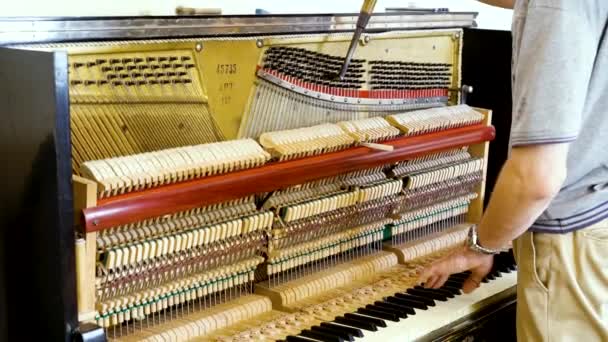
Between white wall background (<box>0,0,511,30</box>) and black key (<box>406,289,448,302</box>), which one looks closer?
black key (<box>406,289,448,302</box>)

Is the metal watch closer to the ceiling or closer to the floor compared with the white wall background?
closer to the floor

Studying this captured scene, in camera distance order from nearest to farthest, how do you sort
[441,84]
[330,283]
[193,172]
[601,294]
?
[193,172] < [601,294] < [330,283] < [441,84]

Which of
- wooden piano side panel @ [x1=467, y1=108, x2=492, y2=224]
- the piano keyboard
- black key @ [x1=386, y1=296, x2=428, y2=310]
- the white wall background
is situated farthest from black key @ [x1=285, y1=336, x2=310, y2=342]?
the white wall background

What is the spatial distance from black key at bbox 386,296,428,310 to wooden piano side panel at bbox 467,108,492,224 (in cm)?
78

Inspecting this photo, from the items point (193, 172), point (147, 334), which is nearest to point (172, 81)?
point (193, 172)

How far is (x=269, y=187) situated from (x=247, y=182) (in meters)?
0.09

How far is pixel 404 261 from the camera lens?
3080 mm

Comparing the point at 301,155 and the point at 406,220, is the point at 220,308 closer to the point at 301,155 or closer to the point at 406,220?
the point at 301,155

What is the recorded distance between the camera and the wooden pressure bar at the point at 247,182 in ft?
6.82

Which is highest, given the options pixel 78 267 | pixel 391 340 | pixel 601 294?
pixel 78 267

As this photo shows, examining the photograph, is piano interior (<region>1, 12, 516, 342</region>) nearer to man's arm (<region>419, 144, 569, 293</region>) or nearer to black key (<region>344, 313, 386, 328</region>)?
black key (<region>344, 313, 386, 328</region>)

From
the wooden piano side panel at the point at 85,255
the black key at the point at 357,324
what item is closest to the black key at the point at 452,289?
the black key at the point at 357,324

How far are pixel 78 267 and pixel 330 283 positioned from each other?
96 cm

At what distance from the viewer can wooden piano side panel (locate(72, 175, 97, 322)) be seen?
2039 mm
